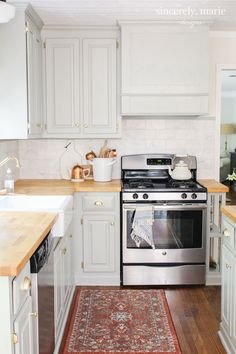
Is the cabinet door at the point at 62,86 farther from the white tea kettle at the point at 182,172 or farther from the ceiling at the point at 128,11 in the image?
the white tea kettle at the point at 182,172

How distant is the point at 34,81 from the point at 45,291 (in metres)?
2.00

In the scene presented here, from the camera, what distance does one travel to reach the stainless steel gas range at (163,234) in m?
3.74

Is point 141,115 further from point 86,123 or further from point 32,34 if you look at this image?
point 32,34

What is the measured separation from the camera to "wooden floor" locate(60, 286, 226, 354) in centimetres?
283

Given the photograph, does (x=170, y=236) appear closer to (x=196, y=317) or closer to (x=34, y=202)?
(x=196, y=317)

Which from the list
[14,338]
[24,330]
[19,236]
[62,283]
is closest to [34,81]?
[62,283]

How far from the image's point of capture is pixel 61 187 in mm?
3775

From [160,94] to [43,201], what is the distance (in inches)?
57.4

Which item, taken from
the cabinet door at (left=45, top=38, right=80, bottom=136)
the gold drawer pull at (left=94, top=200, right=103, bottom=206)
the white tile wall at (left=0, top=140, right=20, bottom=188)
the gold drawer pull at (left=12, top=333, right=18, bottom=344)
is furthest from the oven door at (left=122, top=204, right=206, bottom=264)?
the gold drawer pull at (left=12, top=333, right=18, bottom=344)

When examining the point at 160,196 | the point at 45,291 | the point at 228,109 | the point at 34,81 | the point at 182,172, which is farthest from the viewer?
the point at 228,109

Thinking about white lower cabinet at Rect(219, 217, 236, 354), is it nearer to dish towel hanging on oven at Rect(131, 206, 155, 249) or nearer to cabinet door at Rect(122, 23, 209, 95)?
dish towel hanging on oven at Rect(131, 206, 155, 249)

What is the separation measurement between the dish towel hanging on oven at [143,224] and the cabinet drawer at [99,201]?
0.24 meters

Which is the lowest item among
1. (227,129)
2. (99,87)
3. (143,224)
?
(143,224)

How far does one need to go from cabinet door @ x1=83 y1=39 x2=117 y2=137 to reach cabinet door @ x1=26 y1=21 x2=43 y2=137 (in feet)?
1.35
